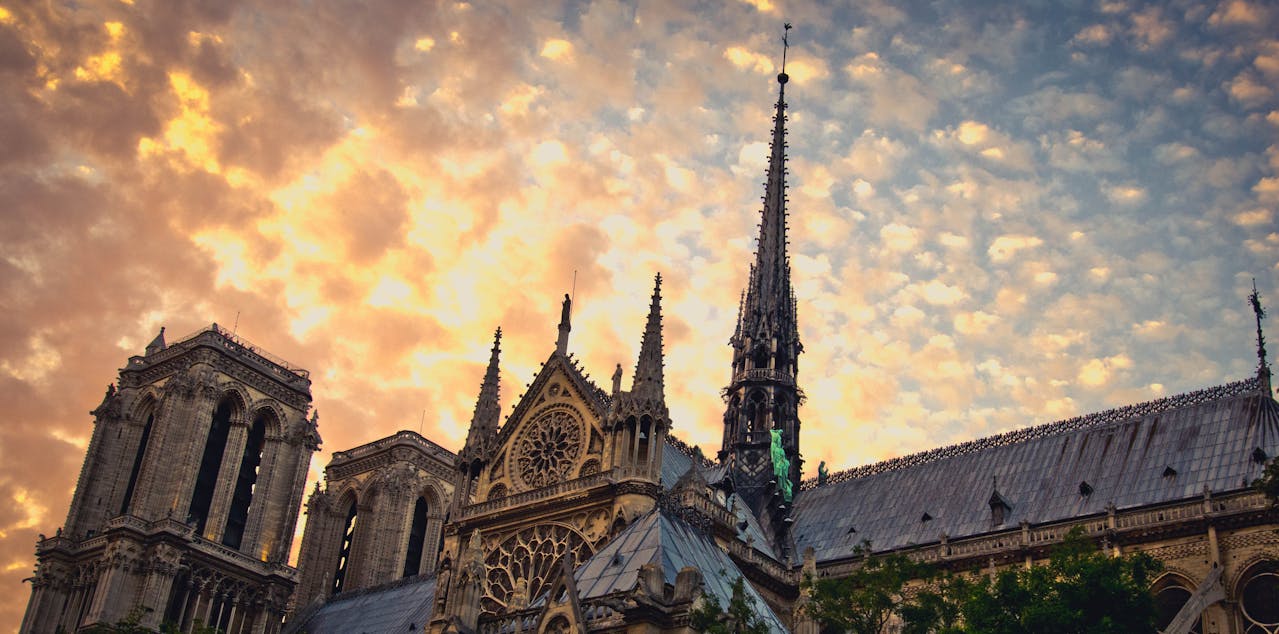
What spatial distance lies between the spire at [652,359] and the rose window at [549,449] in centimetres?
271

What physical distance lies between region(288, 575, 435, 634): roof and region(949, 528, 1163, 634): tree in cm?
2927

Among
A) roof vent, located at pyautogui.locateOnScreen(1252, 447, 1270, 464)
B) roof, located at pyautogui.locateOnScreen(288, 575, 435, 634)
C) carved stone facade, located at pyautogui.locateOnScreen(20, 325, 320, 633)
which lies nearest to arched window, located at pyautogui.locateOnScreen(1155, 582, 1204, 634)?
roof vent, located at pyautogui.locateOnScreen(1252, 447, 1270, 464)

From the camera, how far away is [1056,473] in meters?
42.5

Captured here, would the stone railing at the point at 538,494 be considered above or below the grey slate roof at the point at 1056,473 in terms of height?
below

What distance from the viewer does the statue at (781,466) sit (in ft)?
165

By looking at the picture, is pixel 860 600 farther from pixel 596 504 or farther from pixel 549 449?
pixel 549 449

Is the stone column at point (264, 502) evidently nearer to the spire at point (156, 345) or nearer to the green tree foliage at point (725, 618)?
the spire at point (156, 345)

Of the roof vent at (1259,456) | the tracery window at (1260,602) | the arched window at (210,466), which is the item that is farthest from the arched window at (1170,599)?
the arched window at (210,466)

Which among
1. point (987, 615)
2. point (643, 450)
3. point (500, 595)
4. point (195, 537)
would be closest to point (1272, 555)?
point (987, 615)

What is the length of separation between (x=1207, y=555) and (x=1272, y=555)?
1737 millimetres

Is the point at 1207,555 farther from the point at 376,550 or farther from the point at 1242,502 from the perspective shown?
the point at 376,550

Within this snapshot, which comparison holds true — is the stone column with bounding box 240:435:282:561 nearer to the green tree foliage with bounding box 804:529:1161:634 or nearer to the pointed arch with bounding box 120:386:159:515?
the pointed arch with bounding box 120:386:159:515

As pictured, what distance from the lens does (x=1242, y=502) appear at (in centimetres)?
3512

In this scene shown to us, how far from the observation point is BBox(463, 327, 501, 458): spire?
41.9 meters
